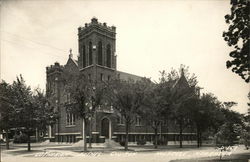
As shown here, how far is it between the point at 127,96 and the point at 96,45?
17.4 meters

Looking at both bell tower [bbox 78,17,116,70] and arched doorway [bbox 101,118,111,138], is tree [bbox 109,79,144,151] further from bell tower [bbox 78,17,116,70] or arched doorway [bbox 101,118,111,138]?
bell tower [bbox 78,17,116,70]

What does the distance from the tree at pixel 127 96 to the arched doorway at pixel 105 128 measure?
13.4 m

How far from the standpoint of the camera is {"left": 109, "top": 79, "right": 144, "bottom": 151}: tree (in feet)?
104

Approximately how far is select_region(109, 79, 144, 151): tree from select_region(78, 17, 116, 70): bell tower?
47.7ft

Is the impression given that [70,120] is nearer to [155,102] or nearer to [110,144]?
[110,144]

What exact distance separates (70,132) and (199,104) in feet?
70.8

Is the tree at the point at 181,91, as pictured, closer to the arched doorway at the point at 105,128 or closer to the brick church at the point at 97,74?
the brick church at the point at 97,74

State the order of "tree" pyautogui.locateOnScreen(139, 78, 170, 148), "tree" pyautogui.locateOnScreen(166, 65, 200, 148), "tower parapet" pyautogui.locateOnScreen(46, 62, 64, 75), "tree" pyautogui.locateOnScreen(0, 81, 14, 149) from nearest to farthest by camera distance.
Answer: "tree" pyautogui.locateOnScreen(0, 81, 14, 149) → "tree" pyautogui.locateOnScreen(139, 78, 170, 148) → "tree" pyautogui.locateOnScreen(166, 65, 200, 148) → "tower parapet" pyautogui.locateOnScreen(46, 62, 64, 75)

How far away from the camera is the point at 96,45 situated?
46719 mm

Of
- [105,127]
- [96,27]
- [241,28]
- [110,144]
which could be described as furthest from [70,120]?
[241,28]

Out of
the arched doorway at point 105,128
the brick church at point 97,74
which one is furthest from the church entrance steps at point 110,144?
the arched doorway at point 105,128

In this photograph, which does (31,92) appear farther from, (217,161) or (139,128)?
(139,128)

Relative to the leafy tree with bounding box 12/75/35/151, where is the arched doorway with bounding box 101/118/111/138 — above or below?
below

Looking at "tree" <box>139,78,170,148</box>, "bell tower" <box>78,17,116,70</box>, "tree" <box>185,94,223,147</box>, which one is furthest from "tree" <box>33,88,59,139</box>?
"tree" <box>185,94,223,147</box>
